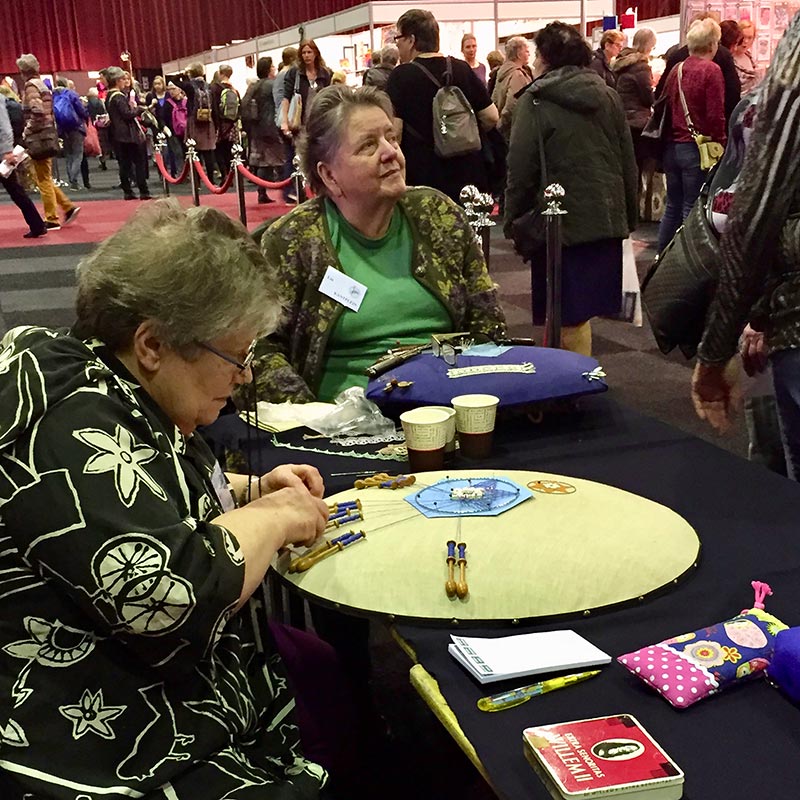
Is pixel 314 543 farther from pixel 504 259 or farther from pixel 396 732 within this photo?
pixel 504 259

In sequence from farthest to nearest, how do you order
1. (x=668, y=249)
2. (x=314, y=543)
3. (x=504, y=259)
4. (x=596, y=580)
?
(x=504, y=259) → (x=668, y=249) → (x=314, y=543) → (x=596, y=580)

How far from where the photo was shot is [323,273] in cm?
227

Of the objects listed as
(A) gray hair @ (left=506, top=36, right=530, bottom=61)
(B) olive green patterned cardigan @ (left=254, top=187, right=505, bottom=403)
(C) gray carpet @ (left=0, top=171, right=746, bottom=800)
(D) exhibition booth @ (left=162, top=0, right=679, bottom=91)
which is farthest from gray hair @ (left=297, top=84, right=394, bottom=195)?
(D) exhibition booth @ (left=162, top=0, right=679, bottom=91)

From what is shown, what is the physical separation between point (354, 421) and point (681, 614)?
906 millimetres

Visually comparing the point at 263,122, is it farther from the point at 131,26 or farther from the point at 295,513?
the point at 131,26

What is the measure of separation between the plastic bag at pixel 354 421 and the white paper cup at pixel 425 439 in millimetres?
233

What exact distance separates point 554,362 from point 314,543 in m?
0.77

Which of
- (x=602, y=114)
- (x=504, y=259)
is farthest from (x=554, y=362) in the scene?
(x=504, y=259)

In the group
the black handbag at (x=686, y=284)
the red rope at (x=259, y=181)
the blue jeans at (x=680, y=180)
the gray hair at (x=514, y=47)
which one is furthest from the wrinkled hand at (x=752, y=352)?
the gray hair at (x=514, y=47)

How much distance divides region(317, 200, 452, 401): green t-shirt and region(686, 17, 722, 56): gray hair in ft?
13.4

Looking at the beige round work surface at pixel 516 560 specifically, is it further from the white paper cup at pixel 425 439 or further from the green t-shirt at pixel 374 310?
the green t-shirt at pixel 374 310

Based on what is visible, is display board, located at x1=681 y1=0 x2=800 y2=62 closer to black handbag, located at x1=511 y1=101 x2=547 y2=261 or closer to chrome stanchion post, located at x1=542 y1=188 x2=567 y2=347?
black handbag, located at x1=511 y1=101 x2=547 y2=261

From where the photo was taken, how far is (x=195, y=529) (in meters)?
1.07

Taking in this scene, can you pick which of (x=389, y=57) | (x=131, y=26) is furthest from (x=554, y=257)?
(x=131, y=26)
